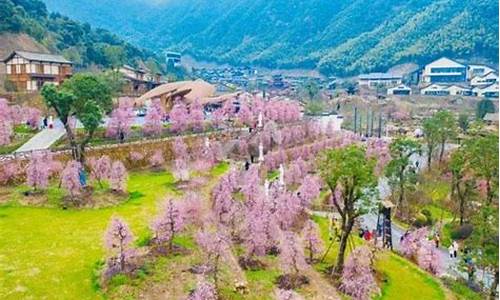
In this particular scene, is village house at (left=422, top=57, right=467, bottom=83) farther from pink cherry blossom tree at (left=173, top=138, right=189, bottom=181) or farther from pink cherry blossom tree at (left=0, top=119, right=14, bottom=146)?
pink cherry blossom tree at (left=0, top=119, right=14, bottom=146)

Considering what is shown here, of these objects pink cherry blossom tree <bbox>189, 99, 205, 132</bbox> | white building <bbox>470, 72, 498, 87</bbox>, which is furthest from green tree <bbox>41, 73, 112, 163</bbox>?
white building <bbox>470, 72, 498, 87</bbox>

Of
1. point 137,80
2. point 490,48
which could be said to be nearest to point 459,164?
point 137,80

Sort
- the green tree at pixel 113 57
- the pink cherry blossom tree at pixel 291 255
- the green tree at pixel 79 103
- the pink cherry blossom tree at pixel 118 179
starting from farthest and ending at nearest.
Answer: the green tree at pixel 113 57
the green tree at pixel 79 103
the pink cherry blossom tree at pixel 118 179
the pink cherry blossom tree at pixel 291 255

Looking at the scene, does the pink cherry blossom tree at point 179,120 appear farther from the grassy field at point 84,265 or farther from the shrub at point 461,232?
the shrub at point 461,232

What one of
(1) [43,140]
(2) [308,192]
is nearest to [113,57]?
(1) [43,140]

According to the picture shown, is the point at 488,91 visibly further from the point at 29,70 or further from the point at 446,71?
the point at 29,70

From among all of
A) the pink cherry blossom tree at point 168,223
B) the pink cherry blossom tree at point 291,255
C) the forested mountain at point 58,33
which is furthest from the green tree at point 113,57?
the pink cherry blossom tree at point 291,255
